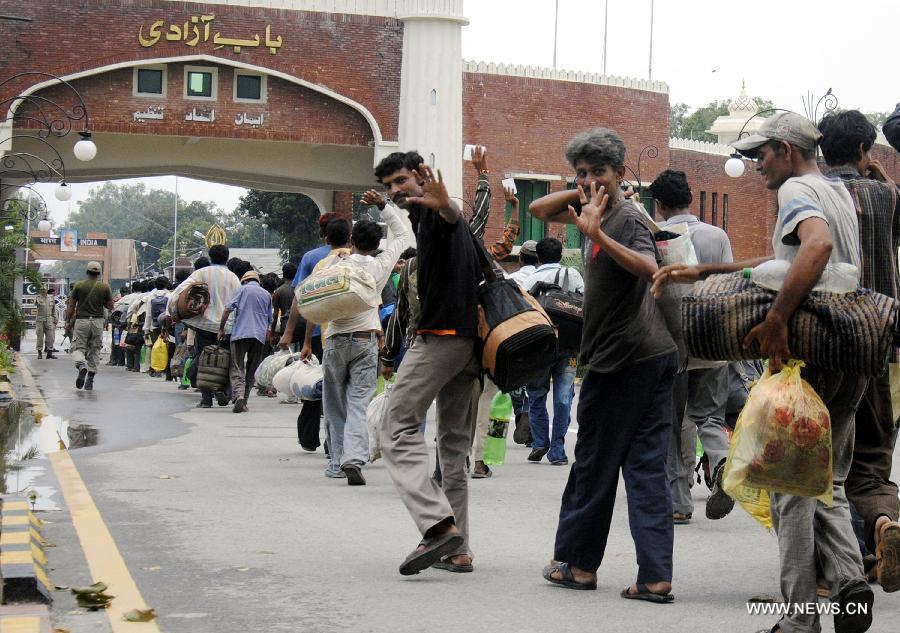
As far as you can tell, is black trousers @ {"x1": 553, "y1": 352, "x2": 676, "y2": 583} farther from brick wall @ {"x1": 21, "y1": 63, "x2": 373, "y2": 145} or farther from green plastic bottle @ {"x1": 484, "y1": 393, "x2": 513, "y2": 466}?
brick wall @ {"x1": 21, "y1": 63, "x2": 373, "y2": 145}

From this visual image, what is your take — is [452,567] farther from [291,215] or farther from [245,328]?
[291,215]

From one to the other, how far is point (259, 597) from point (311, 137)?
98.2 feet

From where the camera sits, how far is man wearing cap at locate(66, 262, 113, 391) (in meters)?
21.6

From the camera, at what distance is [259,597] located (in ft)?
19.9

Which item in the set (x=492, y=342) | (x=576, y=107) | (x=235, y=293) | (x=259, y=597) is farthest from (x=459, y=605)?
(x=576, y=107)

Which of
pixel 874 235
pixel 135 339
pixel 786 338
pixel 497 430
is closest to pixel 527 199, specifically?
pixel 135 339

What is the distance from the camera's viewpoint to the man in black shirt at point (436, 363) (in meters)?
6.45

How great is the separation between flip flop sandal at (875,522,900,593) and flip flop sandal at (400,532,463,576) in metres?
1.83

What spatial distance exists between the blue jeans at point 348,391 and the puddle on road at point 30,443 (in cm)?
208

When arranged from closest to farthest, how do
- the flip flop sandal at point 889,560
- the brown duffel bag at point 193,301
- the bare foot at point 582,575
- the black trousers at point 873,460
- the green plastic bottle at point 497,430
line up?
the flip flop sandal at point 889,560 → the black trousers at point 873,460 → the bare foot at point 582,575 → the green plastic bottle at point 497,430 → the brown duffel bag at point 193,301

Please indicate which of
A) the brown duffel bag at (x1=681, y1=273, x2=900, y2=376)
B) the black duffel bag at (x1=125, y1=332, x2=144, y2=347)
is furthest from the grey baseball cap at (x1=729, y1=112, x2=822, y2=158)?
the black duffel bag at (x1=125, y1=332, x2=144, y2=347)

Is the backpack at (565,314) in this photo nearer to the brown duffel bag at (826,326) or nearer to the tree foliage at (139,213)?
the brown duffel bag at (826,326)

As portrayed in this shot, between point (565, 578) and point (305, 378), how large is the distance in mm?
6003

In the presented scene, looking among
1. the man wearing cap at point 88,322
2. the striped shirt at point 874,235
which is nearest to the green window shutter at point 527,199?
the man wearing cap at point 88,322
